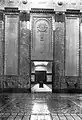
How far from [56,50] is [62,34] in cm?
94

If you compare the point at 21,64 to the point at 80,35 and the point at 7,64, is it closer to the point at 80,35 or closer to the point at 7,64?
the point at 7,64

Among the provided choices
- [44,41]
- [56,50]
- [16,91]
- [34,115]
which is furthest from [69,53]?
[34,115]

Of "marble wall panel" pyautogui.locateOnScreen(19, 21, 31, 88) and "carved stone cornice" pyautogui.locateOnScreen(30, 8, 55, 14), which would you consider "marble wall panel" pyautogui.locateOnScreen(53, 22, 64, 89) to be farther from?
"marble wall panel" pyautogui.locateOnScreen(19, 21, 31, 88)

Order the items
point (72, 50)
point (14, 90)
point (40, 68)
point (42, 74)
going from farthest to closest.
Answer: point (40, 68) < point (42, 74) < point (72, 50) < point (14, 90)

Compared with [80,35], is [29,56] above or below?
below

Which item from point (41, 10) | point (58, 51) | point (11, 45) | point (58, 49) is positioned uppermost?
point (41, 10)

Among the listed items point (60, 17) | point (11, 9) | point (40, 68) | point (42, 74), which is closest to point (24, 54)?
point (11, 9)

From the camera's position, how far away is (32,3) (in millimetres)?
12992

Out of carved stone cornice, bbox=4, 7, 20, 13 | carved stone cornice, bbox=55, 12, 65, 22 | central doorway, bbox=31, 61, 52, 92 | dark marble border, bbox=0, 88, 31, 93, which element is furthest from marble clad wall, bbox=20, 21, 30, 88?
central doorway, bbox=31, 61, 52, 92

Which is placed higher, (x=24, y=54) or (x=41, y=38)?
(x=41, y=38)

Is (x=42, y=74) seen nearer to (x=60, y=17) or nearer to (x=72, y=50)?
(x=72, y=50)

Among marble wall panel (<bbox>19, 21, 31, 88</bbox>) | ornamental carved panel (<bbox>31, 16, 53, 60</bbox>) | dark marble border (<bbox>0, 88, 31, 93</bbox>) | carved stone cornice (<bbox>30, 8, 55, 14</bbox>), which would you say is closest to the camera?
dark marble border (<bbox>0, 88, 31, 93</bbox>)

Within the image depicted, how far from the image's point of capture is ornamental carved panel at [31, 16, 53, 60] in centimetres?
1310

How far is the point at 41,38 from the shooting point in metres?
13.2
